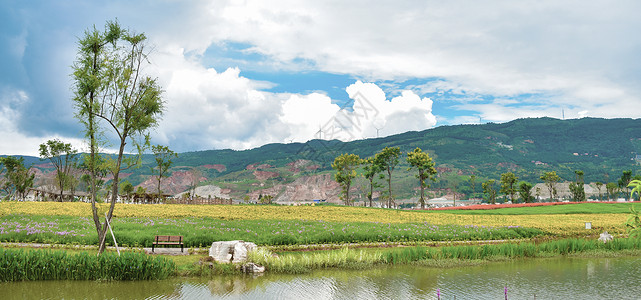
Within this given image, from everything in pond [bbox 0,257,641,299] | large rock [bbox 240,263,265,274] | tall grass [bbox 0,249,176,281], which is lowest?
pond [bbox 0,257,641,299]

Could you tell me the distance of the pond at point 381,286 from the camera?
49.3 feet

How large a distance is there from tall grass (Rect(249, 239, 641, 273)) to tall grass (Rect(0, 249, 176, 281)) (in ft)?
16.4

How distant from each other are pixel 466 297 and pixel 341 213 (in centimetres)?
3636

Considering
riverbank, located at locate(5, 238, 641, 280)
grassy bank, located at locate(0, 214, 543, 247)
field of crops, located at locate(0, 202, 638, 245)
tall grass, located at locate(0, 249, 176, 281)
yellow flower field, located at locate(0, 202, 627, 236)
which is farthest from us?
yellow flower field, located at locate(0, 202, 627, 236)

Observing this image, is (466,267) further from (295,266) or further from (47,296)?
(47,296)

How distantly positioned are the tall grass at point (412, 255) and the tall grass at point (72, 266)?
16.4 ft

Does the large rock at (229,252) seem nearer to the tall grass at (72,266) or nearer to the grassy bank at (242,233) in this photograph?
the tall grass at (72,266)

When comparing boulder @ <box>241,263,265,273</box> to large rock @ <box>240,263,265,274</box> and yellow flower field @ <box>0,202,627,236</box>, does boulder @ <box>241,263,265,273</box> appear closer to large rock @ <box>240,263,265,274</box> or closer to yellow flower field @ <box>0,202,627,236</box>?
large rock @ <box>240,263,265,274</box>

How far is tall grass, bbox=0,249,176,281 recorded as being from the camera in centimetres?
1644

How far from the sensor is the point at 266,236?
27.4m

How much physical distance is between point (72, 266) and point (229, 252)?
6.43 m

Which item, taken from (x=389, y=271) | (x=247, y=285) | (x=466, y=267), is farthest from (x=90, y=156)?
(x=466, y=267)

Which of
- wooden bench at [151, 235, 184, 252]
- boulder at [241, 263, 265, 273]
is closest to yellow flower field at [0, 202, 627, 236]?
wooden bench at [151, 235, 184, 252]

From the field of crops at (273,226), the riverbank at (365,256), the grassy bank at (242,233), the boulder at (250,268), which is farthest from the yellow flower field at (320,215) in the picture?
the boulder at (250,268)
